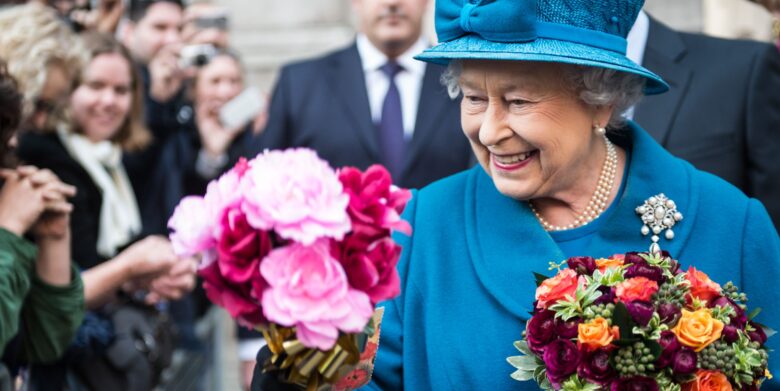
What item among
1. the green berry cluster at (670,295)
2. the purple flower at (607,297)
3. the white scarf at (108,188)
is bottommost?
the white scarf at (108,188)

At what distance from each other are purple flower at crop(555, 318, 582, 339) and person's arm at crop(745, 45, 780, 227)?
5.75ft

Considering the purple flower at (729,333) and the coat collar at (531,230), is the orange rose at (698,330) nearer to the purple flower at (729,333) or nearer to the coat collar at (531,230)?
the purple flower at (729,333)

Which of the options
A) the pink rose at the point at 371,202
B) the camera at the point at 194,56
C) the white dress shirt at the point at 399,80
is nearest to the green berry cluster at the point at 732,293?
the pink rose at the point at 371,202

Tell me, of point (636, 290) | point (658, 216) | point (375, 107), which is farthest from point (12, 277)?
point (375, 107)

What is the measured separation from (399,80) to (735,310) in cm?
329

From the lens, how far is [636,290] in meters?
2.79

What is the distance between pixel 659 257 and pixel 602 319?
0.86ft

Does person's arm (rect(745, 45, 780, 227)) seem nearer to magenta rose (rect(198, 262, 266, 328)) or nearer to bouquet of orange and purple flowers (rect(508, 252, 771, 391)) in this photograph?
bouquet of orange and purple flowers (rect(508, 252, 771, 391))

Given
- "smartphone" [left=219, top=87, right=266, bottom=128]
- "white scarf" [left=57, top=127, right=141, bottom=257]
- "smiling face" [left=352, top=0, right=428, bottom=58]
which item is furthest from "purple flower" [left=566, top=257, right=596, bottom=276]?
"smartphone" [left=219, top=87, right=266, bottom=128]

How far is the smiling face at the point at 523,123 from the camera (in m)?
3.06

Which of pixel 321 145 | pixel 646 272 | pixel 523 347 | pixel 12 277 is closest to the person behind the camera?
pixel 646 272

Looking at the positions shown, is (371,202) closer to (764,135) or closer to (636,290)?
(636,290)

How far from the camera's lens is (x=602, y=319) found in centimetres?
276

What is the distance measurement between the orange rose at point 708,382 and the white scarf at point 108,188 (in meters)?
3.23
